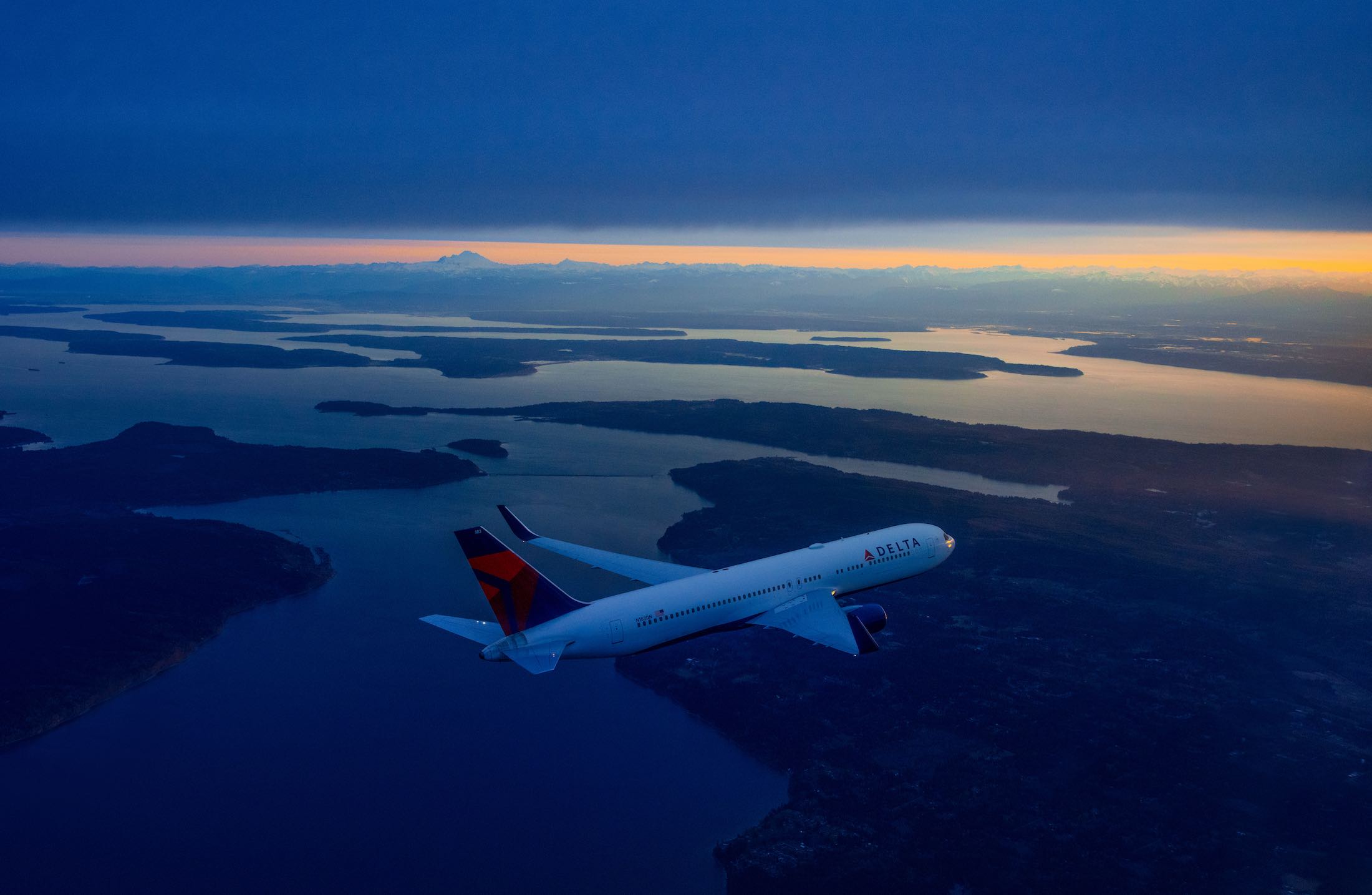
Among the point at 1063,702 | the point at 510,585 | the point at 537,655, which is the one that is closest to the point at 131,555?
the point at 510,585

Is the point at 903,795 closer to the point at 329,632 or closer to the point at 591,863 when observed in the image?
the point at 591,863

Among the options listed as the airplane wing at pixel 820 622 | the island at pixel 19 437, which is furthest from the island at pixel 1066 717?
the island at pixel 19 437

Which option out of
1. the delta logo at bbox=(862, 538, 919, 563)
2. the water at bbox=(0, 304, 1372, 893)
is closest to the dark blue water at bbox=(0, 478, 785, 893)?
the water at bbox=(0, 304, 1372, 893)

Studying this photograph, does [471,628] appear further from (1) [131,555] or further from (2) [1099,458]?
(2) [1099,458]

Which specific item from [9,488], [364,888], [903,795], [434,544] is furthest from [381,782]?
[9,488]

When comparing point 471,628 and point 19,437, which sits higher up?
point 471,628

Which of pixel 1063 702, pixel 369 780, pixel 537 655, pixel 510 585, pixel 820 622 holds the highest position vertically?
pixel 510 585

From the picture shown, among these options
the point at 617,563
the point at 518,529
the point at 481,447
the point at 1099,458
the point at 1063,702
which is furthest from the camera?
the point at 481,447
